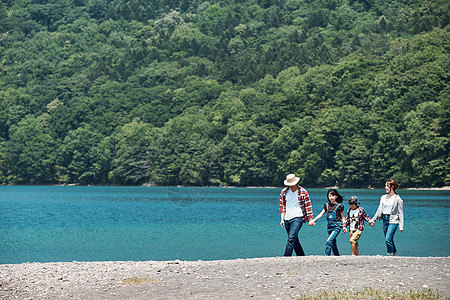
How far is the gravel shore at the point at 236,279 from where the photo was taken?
533 inches

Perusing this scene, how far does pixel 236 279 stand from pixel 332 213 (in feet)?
15.6

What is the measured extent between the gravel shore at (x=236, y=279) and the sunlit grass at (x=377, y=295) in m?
0.32

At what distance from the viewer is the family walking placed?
17.5 metres

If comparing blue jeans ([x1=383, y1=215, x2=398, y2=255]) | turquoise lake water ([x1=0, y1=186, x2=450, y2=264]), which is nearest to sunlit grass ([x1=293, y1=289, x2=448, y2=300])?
blue jeans ([x1=383, y1=215, x2=398, y2=255])

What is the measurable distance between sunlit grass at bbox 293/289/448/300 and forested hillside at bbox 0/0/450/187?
8445 cm

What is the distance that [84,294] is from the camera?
557 inches

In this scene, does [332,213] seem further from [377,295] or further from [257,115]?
[257,115]

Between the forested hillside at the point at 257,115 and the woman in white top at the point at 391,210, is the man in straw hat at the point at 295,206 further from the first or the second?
the forested hillside at the point at 257,115

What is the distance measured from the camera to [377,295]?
1254 centimetres

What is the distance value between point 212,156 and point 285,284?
364 ft

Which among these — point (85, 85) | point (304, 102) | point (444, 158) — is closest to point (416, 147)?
point (444, 158)

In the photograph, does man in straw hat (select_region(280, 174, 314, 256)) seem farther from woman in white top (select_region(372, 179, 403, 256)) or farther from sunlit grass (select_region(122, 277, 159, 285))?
sunlit grass (select_region(122, 277, 159, 285))

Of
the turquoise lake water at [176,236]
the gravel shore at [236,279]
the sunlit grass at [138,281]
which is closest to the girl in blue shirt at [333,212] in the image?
the gravel shore at [236,279]

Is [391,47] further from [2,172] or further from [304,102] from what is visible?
[2,172]
